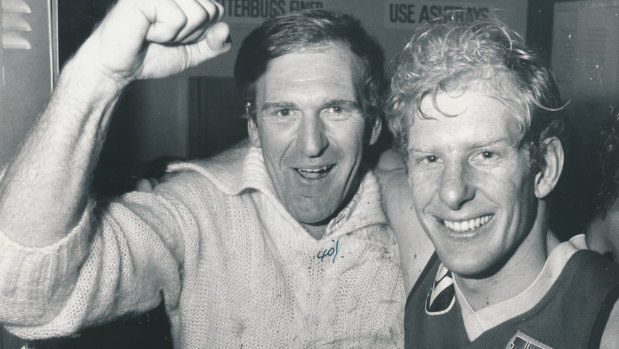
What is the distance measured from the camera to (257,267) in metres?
1.71

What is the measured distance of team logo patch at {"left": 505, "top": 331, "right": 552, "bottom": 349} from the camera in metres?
1.35

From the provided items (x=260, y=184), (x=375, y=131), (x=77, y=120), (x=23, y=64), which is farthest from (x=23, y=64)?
(x=375, y=131)

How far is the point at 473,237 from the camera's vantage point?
1432 millimetres

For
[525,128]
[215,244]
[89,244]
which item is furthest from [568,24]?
[89,244]

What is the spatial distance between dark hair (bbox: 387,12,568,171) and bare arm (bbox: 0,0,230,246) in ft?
1.68

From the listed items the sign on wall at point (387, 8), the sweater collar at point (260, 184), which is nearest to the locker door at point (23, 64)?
the sweater collar at point (260, 184)

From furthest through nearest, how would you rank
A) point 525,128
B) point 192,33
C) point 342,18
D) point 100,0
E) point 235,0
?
point 235,0, point 342,18, point 100,0, point 525,128, point 192,33

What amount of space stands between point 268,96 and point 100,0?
51cm

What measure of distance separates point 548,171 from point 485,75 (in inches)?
11.1

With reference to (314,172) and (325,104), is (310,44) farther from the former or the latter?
(314,172)

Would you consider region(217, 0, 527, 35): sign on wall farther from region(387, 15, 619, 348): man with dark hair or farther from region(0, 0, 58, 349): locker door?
region(0, 0, 58, 349): locker door

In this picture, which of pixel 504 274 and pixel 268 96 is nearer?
pixel 504 274

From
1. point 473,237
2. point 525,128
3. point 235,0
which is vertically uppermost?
point 235,0

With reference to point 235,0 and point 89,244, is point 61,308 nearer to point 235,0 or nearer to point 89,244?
point 89,244
